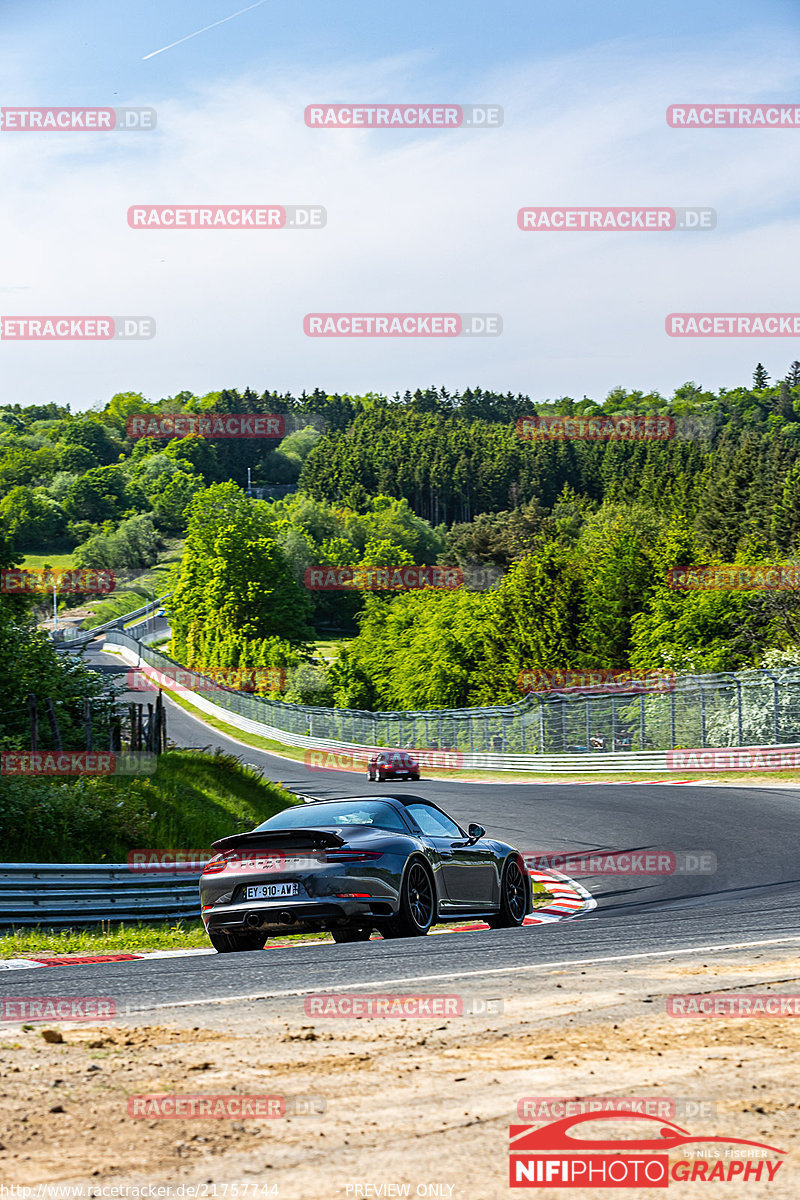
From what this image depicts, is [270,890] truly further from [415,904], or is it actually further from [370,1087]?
[370,1087]

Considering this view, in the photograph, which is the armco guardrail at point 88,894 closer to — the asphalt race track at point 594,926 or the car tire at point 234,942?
→ the car tire at point 234,942

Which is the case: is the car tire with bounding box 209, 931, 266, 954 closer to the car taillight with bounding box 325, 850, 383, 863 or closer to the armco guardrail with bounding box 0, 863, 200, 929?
the car taillight with bounding box 325, 850, 383, 863

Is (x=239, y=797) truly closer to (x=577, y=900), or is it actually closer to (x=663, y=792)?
(x=663, y=792)

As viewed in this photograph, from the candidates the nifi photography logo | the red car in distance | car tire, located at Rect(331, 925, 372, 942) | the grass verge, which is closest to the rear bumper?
car tire, located at Rect(331, 925, 372, 942)

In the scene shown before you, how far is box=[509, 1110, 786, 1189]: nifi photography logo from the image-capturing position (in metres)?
3.86

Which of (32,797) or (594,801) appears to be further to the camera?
(594,801)

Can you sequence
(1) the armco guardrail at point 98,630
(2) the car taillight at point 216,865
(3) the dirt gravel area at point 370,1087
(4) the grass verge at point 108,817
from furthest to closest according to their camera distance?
(1) the armco guardrail at point 98,630, (4) the grass verge at point 108,817, (2) the car taillight at point 216,865, (3) the dirt gravel area at point 370,1087

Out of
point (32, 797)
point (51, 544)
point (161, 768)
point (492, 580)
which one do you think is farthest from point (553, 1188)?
point (51, 544)

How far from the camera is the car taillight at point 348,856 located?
9898mm

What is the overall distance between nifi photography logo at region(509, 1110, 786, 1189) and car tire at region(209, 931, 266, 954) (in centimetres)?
653

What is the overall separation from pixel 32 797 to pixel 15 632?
1296 cm

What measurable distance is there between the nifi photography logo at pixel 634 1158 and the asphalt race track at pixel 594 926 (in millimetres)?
2987

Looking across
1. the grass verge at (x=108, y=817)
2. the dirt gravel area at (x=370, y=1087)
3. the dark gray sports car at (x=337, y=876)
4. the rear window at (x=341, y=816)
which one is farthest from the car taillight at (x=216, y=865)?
the grass verge at (x=108, y=817)

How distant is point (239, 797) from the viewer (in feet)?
95.8
